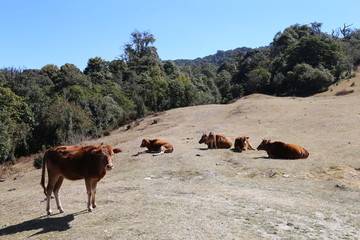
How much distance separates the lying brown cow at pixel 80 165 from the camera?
9086 millimetres

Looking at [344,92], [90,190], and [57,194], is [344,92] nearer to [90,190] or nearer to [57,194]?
[90,190]

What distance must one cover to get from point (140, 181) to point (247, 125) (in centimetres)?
2108

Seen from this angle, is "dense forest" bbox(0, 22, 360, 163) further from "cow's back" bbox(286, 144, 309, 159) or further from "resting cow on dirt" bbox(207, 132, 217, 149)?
"cow's back" bbox(286, 144, 309, 159)

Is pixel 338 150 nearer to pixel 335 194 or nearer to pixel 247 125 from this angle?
pixel 335 194

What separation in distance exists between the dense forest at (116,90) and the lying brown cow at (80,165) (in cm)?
2592

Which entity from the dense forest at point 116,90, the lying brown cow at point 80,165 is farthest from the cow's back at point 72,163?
the dense forest at point 116,90

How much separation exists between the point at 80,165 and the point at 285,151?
12106mm

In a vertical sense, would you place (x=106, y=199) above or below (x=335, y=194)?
above

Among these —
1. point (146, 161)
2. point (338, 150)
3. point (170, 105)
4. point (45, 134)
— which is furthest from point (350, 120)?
point (45, 134)

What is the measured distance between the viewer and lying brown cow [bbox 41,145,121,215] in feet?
29.8

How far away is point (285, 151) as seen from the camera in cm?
1839

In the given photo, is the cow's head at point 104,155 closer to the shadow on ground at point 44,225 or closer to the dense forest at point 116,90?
the shadow on ground at point 44,225

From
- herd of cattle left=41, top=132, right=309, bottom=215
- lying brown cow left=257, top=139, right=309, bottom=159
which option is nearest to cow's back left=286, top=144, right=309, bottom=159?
lying brown cow left=257, top=139, right=309, bottom=159

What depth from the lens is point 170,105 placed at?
2384 inches
